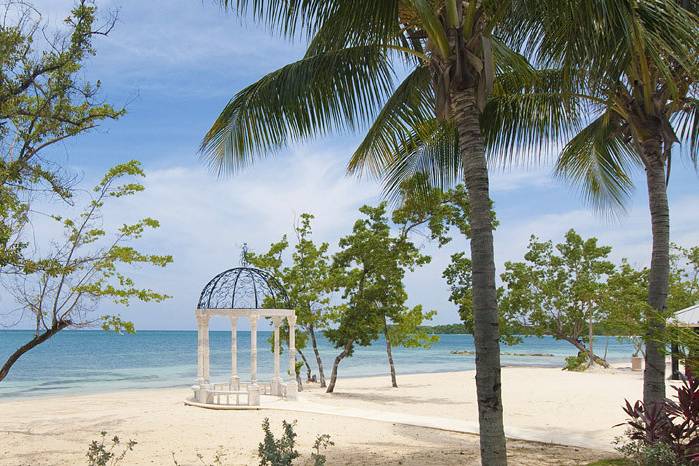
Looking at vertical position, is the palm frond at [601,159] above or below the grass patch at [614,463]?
above

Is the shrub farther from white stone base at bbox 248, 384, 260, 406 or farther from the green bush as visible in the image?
the green bush

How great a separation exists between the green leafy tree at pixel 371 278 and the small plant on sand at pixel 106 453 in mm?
9772

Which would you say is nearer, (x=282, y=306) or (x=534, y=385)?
(x=282, y=306)

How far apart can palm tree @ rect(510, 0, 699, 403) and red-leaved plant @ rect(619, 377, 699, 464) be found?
0.59 m

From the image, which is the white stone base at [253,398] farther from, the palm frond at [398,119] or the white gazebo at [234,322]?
the palm frond at [398,119]

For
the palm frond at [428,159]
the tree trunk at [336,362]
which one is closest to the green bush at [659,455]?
the palm frond at [428,159]

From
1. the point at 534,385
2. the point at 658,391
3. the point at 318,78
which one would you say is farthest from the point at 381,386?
the point at 318,78

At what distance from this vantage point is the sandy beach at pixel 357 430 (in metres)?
9.52

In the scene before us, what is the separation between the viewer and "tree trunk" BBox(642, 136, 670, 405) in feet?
27.0

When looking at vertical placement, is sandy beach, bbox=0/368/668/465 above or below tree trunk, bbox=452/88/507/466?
below

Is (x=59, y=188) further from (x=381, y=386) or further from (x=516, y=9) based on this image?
(x=381, y=386)

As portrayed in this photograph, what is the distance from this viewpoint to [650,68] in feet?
28.2

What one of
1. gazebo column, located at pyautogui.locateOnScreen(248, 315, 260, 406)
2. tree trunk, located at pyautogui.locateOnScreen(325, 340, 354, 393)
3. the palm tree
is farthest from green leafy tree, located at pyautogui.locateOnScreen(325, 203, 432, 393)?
the palm tree

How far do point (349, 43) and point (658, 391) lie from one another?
20.1 feet
